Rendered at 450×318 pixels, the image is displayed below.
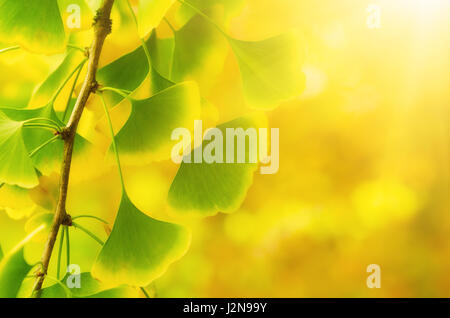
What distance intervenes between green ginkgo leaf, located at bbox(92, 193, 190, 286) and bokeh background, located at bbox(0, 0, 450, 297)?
0.59 meters

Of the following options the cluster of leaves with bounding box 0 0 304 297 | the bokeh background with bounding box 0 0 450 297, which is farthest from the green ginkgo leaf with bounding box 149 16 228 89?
the bokeh background with bounding box 0 0 450 297

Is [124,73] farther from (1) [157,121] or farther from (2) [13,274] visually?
(2) [13,274]

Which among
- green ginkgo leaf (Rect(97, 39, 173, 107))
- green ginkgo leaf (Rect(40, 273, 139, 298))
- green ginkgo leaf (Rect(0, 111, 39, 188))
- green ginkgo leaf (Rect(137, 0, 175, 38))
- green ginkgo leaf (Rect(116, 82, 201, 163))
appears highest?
green ginkgo leaf (Rect(97, 39, 173, 107))

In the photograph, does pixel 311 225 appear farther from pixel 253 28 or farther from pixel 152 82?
pixel 152 82

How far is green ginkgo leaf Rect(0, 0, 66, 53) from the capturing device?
0.31 meters

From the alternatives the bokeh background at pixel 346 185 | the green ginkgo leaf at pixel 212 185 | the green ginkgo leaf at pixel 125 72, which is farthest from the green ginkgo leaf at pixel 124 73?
the bokeh background at pixel 346 185

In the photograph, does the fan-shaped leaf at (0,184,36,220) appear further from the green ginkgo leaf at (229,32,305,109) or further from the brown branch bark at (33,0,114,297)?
the green ginkgo leaf at (229,32,305,109)

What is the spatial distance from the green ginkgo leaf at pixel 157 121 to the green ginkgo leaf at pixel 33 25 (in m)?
0.07

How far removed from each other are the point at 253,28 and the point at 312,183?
358 millimetres

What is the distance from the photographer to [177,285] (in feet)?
3.55

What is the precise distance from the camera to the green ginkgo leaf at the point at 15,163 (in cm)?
30

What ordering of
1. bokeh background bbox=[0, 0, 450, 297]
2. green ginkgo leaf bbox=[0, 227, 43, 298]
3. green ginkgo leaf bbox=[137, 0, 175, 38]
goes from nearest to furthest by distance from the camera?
green ginkgo leaf bbox=[137, 0, 175, 38] < green ginkgo leaf bbox=[0, 227, 43, 298] < bokeh background bbox=[0, 0, 450, 297]

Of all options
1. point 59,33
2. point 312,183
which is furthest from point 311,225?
point 59,33

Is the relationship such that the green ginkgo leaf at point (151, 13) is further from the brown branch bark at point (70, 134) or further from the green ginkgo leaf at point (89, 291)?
the green ginkgo leaf at point (89, 291)
